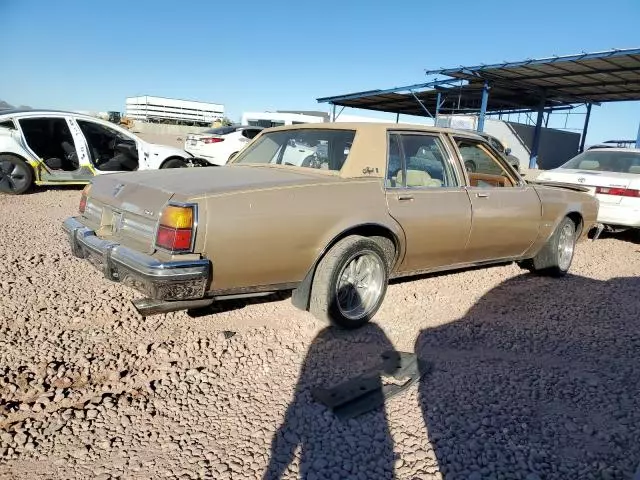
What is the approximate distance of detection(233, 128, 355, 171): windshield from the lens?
147 inches

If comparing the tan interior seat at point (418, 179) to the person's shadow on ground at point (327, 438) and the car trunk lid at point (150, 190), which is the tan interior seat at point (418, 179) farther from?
the person's shadow on ground at point (327, 438)

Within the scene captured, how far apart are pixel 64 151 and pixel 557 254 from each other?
315 inches

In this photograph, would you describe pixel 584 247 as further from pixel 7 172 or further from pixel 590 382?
pixel 7 172

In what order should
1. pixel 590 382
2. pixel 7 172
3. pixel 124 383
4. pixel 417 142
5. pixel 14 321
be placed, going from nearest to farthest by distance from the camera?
1. pixel 124 383
2. pixel 590 382
3. pixel 14 321
4. pixel 417 142
5. pixel 7 172

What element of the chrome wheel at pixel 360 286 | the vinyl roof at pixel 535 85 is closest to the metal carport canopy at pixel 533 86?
the vinyl roof at pixel 535 85

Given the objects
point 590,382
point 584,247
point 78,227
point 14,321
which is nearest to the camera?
point 590,382

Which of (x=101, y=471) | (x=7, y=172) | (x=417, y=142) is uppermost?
(x=417, y=142)

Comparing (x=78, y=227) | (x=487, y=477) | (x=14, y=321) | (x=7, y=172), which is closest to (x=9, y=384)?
(x=14, y=321)

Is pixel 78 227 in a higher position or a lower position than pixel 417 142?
lower

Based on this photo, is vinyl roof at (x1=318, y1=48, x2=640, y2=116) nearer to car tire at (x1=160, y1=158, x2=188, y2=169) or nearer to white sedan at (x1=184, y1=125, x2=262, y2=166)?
white sedan at (x1=184, y1=125, x2=262, y2=166)

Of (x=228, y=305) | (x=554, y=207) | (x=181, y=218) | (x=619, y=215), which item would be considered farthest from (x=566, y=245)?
(x=181, y=218)

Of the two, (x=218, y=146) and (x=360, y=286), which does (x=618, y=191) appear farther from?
(x=218, y=146)

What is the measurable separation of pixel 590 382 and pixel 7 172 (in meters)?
8.30

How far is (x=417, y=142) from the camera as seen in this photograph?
398 cm
